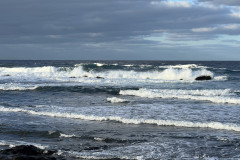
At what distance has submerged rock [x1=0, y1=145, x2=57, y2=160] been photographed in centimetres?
914

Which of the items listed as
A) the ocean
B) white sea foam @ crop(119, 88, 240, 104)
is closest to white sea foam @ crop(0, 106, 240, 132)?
the ocean

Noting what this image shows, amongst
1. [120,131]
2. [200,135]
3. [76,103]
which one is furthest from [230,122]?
[76,103]

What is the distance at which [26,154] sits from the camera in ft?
30.8

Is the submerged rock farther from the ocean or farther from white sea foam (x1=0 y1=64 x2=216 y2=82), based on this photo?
white sea foam (x1=0 y1=64 x2=216 y2=82)

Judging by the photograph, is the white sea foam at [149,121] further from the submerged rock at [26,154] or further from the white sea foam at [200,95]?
the white sea foam at [200,95]

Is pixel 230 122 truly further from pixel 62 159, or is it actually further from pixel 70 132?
pixel 62 159

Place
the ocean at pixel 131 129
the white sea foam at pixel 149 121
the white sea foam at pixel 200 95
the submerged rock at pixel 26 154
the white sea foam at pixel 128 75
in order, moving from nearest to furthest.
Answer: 1. the submerged rock at pixel 26 154
2. the ocean at pixel 131 129
3. the white sea foam at pixel 149 121
4. the white sea foam at pixel 200 95
5. the white sea foam at pixel 128 75

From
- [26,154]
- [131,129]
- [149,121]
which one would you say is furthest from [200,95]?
[26,154]

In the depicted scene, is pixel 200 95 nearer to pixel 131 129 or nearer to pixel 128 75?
pixel 131 129

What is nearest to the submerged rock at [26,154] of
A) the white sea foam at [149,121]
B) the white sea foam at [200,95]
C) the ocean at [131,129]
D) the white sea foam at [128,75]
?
the ocean at [131,129]

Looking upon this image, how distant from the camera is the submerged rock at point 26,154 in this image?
914 cm

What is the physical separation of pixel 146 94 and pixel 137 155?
667 inches

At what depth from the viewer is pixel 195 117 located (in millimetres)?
16484

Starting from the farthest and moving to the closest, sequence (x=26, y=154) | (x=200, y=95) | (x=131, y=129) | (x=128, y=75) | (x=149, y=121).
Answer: (x=128, y=75)
(x=200, y=95)
(x=149, y=121)
(x=131, y=129)
(x=26, y=154)
